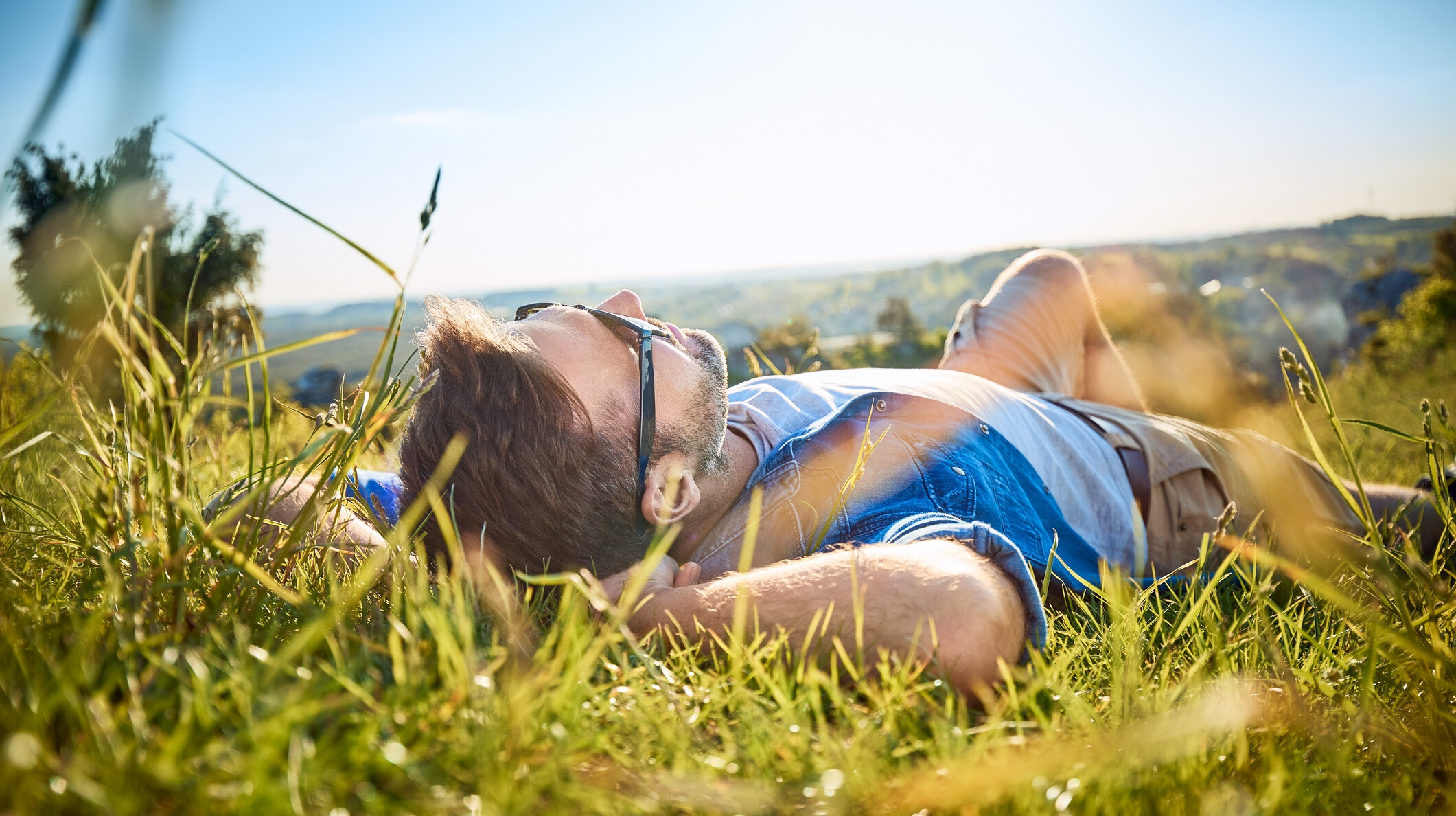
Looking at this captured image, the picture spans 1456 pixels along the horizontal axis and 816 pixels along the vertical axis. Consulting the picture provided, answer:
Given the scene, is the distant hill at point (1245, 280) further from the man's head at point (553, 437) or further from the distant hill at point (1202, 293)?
the man's head at point (553, 437)

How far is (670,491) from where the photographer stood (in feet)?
8.26

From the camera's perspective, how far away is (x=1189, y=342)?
18922 millimetres

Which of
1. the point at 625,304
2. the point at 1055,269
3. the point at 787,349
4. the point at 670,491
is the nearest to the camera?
the point at 670,491

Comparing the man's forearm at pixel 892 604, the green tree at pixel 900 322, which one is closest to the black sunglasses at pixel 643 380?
the man's forearm at pixel 892 604

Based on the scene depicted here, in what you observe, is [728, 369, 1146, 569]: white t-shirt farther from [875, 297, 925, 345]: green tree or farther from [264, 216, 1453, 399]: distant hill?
[875, 297, 925, 345]: green tree

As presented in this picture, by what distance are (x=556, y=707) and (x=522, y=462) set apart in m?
1.46

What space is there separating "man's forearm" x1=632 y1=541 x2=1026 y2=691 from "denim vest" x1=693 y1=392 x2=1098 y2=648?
18 cm

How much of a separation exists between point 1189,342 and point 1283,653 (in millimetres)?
20611

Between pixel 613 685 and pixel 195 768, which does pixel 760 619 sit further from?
pixel 195 768

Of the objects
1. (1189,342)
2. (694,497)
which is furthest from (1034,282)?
(1189,342)

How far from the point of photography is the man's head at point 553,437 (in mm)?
2336

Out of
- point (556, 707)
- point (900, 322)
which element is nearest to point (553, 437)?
point (556, 707)

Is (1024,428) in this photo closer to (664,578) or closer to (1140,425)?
(1140,425)

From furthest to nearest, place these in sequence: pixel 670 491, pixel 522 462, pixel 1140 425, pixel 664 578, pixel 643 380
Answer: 1. pixel 1140 425
2. pixel 643 380
3. pixel 670 491
4. pixel 522 462
5. pixel 664 578
